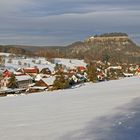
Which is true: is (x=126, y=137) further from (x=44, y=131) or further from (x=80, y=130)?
(x=44, y=131)

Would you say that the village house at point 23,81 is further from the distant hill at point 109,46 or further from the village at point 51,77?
the distant hill at point 109,46

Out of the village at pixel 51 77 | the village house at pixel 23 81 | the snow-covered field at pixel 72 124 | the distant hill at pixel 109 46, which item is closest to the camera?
the snow-covered field at pixel 72 124

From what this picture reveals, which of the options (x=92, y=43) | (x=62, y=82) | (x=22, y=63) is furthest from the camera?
(x=92, y=43)

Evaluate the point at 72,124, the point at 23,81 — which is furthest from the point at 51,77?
the point at 72,124

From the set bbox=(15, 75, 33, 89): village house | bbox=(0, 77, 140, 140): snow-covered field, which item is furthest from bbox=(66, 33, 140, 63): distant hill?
bbox=(0, 77, 140, 140): snow-covered field

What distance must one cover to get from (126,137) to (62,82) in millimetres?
28299

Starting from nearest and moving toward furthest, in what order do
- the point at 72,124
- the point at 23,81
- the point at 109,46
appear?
the point at 72,124, the point at 23,81, the point at 109,46

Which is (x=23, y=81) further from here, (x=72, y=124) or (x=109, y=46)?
(x=109, y=46)

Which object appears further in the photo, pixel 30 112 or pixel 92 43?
pixel 92 43

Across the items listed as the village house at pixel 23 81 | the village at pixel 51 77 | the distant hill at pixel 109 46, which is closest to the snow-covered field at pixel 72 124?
the village at pixel 51 77

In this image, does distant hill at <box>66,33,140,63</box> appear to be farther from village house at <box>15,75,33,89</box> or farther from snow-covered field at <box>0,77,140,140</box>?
snow-covered field at <box>0,77,140,140</box>

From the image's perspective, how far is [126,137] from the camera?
14.8 feet

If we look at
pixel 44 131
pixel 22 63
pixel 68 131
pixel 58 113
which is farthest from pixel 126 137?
pixel 22 63

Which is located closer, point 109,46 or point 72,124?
point 72,124
